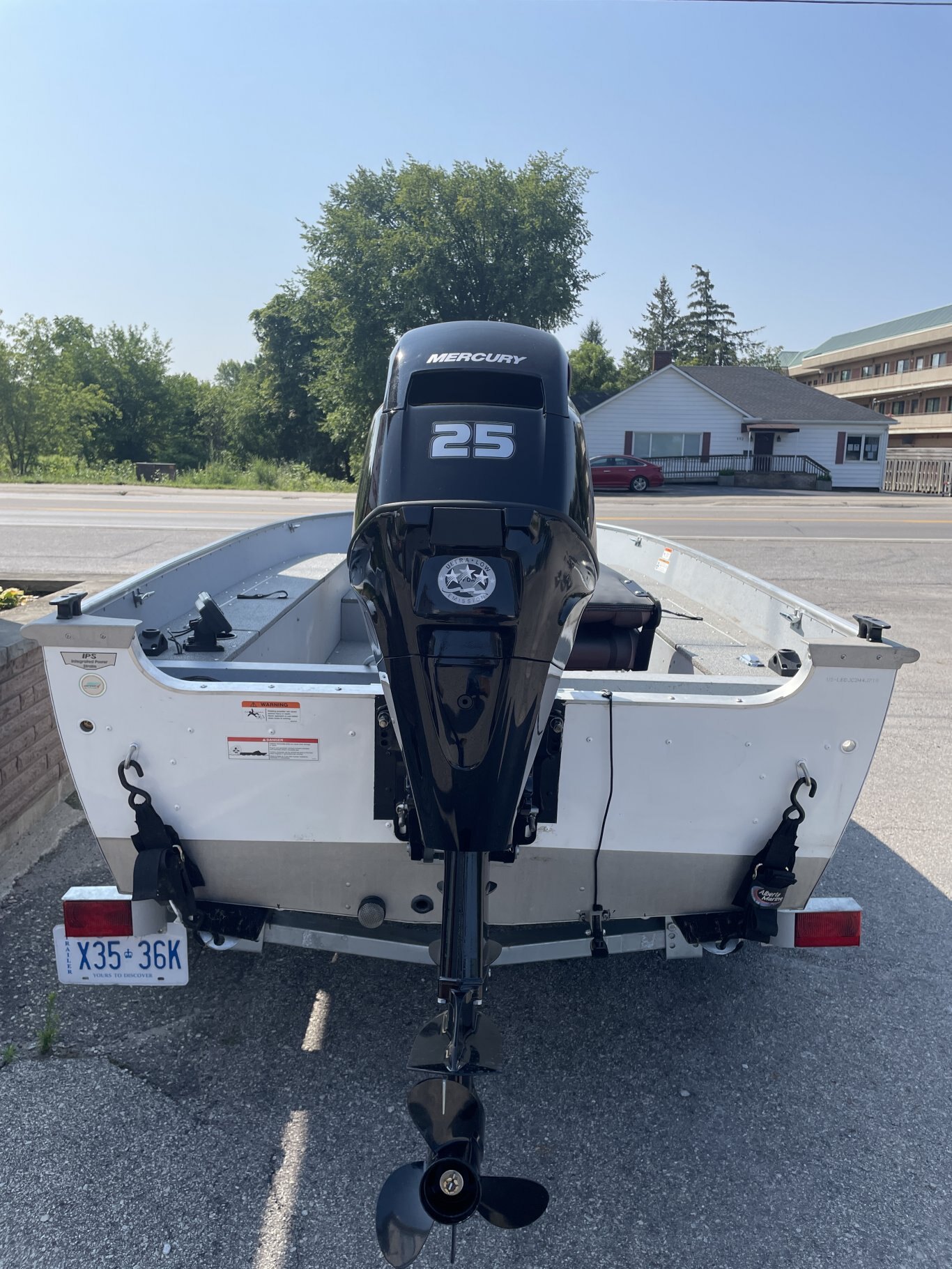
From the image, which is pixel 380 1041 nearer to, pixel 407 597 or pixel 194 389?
pixel 407 597

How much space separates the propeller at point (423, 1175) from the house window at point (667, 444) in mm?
34836

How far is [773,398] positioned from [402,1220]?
39.1m

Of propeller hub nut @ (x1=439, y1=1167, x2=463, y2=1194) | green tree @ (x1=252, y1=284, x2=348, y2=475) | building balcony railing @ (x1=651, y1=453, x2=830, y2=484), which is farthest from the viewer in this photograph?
green tree @ (x1=252, y1=284, x2=348, y2=475)

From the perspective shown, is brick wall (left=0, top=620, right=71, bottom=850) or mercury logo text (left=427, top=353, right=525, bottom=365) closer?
mercury logo text (left=427, top=353, right=525, bottom=365)

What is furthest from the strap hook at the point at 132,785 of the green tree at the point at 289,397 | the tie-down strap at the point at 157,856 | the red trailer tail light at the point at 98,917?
the green tree at the point at 289,397

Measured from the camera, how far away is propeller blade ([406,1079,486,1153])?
1.71 meters

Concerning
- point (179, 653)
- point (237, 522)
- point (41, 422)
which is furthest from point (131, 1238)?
point (41, 422)

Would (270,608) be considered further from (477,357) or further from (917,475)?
(917,475)

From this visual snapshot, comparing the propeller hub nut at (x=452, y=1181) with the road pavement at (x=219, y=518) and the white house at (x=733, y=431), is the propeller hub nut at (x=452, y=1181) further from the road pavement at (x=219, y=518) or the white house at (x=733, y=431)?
the white house at (x=733, y=431)

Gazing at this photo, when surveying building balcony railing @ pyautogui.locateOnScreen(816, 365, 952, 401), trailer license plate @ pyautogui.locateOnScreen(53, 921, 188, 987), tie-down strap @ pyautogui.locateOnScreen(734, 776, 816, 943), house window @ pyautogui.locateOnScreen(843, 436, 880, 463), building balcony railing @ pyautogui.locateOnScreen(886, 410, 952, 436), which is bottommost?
trailer license plate @ pyautogui.locateOnScreen(53, 921, 188, 987)

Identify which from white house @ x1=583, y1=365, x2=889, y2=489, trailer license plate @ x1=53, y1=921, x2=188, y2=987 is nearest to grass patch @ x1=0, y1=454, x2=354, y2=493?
white house @ x1=583, y1=365, x2=889, y2=489

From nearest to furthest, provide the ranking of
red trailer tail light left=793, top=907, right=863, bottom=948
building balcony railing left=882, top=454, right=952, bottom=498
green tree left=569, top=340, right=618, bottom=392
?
1. red trailer tail light left=793, top=907, right=863, bottom=948
2. building balcony railing left=882, top=454, right=952, bottom=498
3. green tree left=569, top=340, right=618, bottom=392

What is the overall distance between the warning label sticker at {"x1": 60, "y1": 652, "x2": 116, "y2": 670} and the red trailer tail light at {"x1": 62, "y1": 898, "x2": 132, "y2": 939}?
2.19 feet

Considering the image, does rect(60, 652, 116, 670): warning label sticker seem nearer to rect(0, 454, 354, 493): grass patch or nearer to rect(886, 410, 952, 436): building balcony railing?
rect(0, 454, 354, 493): grass patch
